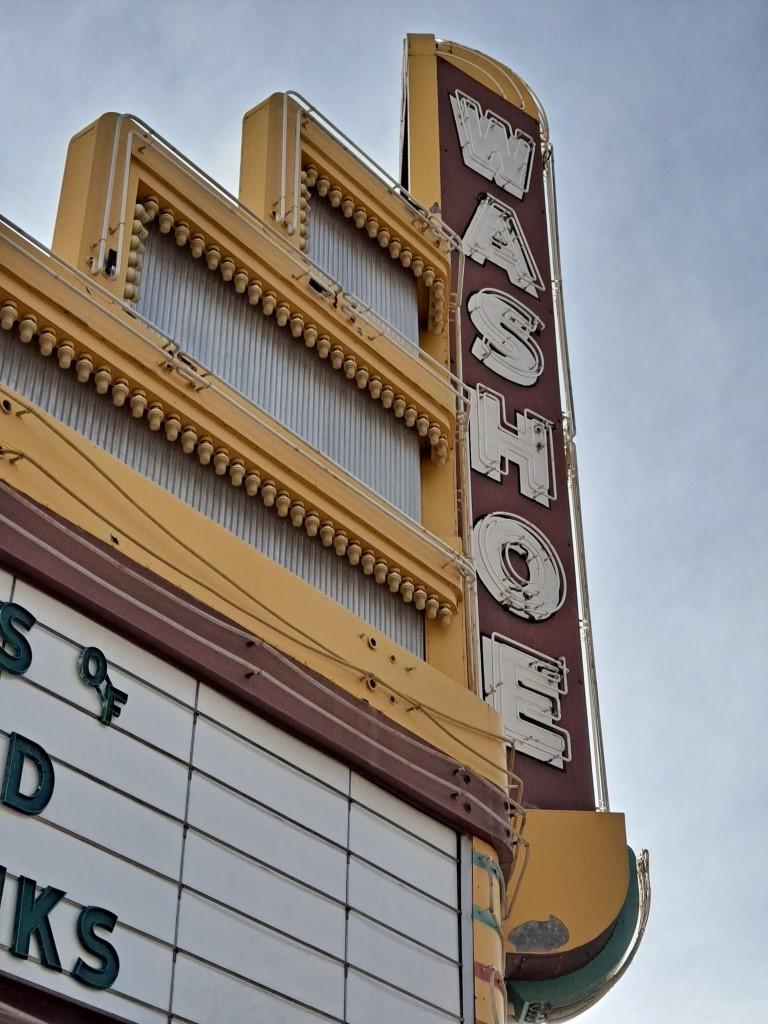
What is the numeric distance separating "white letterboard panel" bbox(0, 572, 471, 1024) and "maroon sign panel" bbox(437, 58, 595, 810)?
4369 millimetres

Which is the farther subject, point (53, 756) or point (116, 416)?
point (116, 416)

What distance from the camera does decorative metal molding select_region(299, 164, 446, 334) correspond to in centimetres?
1848

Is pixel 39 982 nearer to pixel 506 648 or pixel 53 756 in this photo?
pixel 53 756

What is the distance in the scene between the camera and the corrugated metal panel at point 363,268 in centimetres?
1816

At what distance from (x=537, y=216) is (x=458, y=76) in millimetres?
2558

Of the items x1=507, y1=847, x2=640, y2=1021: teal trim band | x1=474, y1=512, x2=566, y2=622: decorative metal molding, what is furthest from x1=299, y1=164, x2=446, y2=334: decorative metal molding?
x1=507, y1=847, x2=640, y2=1021: teal trim band

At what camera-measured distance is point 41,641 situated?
1098cm

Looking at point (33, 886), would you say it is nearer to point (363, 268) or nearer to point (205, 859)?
point (205, 859)

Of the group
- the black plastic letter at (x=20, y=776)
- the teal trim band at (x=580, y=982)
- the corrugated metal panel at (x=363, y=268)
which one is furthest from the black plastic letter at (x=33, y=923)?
the corrugated metal panel at (x=363, y=268)

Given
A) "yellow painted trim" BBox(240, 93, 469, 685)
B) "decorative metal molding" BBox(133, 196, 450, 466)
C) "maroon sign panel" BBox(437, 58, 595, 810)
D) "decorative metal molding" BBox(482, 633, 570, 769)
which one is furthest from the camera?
"maroon sign panel" BBox(437, 58, 595, 810)

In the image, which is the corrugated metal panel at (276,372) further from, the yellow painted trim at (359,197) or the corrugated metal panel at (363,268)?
the corrugated metal panel at (363,268)

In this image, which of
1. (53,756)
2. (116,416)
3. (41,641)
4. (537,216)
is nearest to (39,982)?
(53,756)

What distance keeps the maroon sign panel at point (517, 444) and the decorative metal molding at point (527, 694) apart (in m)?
0.01

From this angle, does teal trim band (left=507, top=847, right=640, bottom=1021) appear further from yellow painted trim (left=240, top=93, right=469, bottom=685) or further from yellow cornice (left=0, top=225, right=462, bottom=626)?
yellow cornice (left=0, top=225, right=462, bottom=626)
